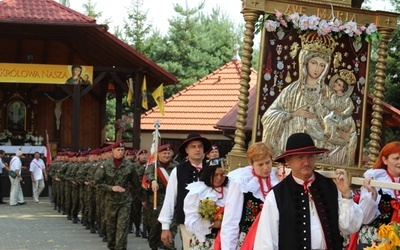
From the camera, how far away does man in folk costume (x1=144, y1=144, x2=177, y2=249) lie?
13.5 metres

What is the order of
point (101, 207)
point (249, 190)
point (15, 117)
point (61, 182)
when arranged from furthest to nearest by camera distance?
point (15, 117), point (61, 182), point (101, 207), point (249, 190)

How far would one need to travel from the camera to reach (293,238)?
21.1ft

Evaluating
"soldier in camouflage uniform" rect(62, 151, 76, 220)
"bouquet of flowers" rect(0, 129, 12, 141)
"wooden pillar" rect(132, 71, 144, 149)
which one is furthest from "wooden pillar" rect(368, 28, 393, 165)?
"bouquet of flowers" rect(0, 129, 12, 141)

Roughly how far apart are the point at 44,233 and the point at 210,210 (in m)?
10.4

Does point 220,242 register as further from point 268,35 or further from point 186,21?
point 186,21

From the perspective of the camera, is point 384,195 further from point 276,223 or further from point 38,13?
point 38,13

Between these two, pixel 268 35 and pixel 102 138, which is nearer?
pixel 268 35

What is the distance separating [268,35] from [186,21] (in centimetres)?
4535

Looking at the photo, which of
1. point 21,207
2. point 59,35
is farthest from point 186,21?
point 21,207

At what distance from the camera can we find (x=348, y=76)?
12562 mm

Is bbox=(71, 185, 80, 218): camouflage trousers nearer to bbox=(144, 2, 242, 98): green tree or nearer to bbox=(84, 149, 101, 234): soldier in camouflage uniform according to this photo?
bbox=(84, 149, 101, 234): soldier in camouflage uniform

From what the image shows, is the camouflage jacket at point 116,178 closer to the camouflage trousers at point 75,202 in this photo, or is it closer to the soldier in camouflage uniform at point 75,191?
the soldier in camouflage uniform at point 75,191

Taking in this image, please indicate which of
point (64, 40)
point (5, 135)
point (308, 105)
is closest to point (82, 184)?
point (308, 105)

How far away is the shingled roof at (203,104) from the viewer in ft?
117
